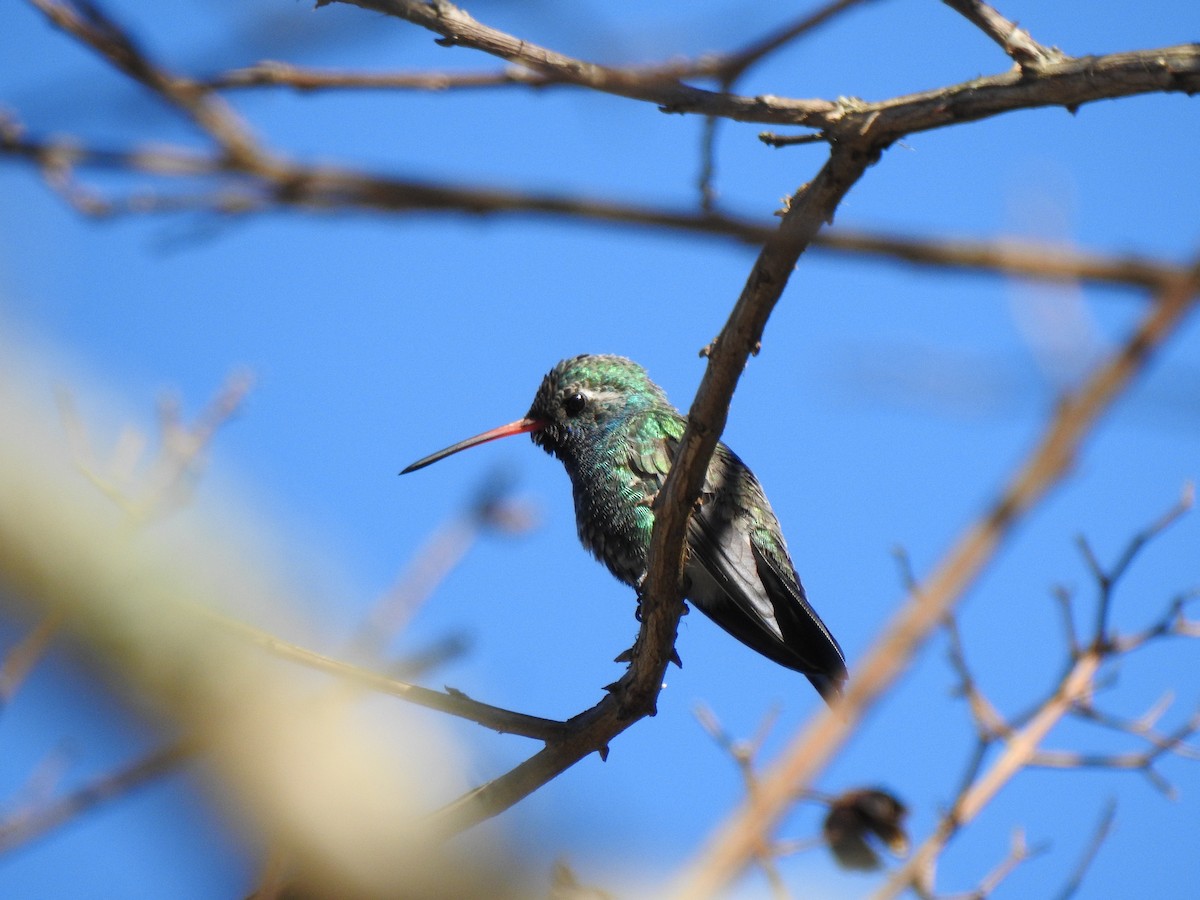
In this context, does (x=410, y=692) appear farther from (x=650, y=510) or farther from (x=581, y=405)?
(x=581, y=405)

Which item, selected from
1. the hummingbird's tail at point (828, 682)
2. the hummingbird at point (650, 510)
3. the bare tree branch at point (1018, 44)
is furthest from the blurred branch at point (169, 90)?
Answer: the hummingbird's tail at point (828, 682)

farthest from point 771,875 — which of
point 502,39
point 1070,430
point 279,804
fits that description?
point 502,39

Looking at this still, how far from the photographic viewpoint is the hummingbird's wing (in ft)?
15.7

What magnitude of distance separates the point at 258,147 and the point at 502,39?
1.64 meters

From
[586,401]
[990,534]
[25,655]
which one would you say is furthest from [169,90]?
[586,401]

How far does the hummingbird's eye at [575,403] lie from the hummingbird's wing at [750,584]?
730 millimetres

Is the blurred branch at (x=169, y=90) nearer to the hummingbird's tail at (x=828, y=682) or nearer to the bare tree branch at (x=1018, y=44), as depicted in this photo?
the bare tree branch at (x=1018, y=44)

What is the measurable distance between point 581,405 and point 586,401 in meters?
0.03

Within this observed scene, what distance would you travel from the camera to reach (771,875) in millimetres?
2375

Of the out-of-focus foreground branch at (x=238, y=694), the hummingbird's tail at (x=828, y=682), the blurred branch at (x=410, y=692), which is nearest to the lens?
the out-of-focus foreground branch at (x=238, y=694)

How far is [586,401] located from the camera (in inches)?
223

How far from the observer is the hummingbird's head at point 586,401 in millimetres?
5578

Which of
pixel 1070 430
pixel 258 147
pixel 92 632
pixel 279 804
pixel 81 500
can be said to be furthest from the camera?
pixel 81 500

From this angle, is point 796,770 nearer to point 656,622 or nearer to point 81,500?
point 81,500
